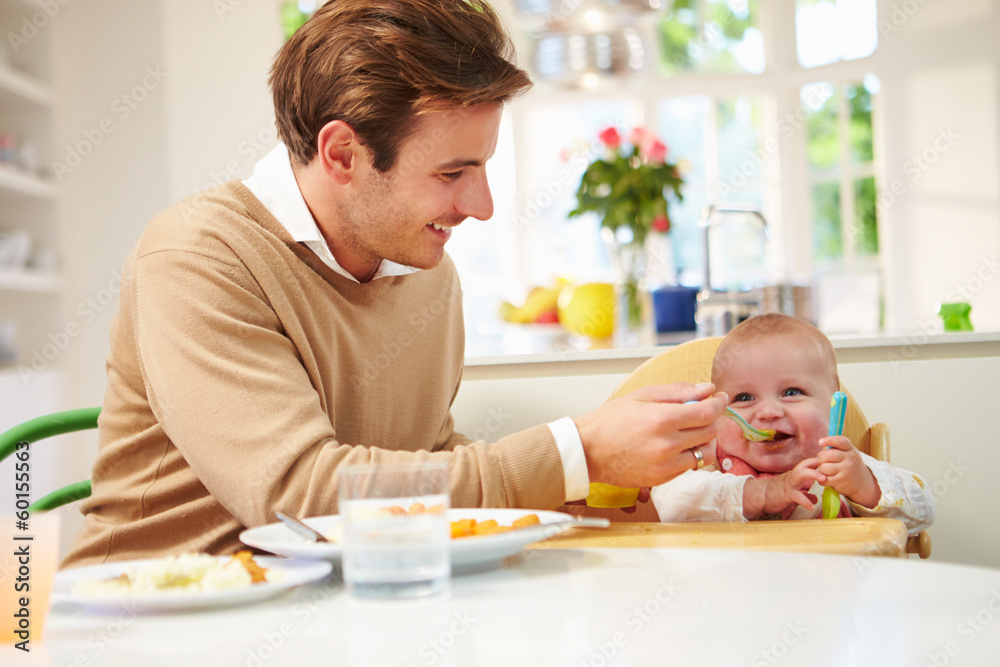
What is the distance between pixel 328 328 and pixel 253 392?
282 mm

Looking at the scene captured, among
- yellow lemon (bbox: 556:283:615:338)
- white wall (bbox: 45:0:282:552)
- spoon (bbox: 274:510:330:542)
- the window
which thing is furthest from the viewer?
the window

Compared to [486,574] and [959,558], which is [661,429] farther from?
[959,558]

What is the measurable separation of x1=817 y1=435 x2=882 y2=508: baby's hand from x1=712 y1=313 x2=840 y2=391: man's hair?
0.77 ft

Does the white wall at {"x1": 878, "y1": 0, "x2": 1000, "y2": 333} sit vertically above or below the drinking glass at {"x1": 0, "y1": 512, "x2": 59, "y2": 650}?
above

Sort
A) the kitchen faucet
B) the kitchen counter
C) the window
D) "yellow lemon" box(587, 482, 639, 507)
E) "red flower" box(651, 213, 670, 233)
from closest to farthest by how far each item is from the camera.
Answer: "yellow lemon" box(587, 482, 639, 507) → the kitchen counter → the kitchen faucet → "red flower" box(651, 213, 670, 233) → the window

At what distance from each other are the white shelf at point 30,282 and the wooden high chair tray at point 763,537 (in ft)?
10.8

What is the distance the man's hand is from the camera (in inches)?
35.4

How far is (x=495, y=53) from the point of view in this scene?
1.21 meters

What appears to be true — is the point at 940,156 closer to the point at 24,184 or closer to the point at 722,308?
the point at 722,308

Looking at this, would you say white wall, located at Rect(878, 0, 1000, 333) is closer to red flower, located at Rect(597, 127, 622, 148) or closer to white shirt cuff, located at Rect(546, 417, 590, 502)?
red flower, located at Rect(597, 127, 622, 148)

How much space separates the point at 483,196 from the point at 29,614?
785 millimetres

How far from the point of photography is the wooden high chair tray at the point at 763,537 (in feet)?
2.65

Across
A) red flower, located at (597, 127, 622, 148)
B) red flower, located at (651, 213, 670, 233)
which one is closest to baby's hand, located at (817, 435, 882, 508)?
red flower, located at (651, 213, 670, 233)

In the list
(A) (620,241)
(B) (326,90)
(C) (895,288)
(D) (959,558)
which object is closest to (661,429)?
(B) (326,90)
